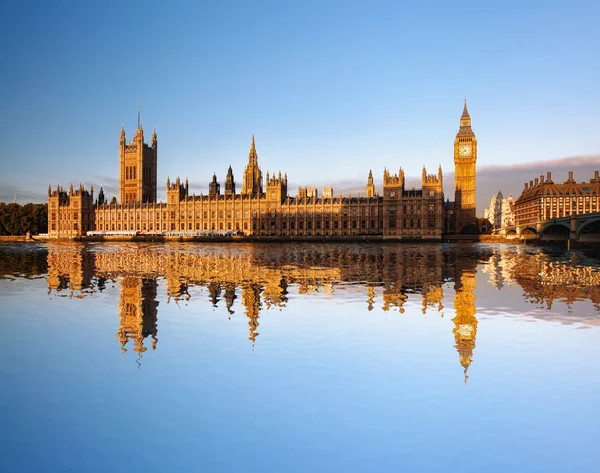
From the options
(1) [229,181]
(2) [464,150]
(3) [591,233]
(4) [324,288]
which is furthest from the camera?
(2) [464,150]

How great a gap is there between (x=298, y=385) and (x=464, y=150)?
146350mm

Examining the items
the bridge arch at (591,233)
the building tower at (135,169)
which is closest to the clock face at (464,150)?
the bridge arch at (591,233)

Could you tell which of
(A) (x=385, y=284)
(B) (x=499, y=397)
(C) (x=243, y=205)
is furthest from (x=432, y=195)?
(B) (x=499, y=397)

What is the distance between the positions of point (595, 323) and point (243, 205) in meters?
120

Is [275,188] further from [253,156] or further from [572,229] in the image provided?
[572,229]

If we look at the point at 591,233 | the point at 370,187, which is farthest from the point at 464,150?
the point at 591,233

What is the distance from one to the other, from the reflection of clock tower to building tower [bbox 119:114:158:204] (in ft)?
288

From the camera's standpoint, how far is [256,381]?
10.5m

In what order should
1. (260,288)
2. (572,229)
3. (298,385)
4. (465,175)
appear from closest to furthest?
(298,385) → (260,288) → (572,229) → (465,175)

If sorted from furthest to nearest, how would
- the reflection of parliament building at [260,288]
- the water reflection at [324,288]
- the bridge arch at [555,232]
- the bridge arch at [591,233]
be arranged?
the bridge arch at [555,232] → the bridge arch at [591,233] → the water reflection at [324,288] → the reflection of parliament building at [260,288]

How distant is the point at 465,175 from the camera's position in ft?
472

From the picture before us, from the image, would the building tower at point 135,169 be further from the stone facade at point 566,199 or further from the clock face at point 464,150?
the stone facade at point 566,199

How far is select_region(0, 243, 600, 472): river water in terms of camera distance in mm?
7703

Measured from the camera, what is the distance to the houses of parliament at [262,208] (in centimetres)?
11962
